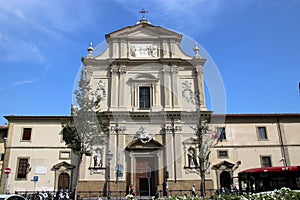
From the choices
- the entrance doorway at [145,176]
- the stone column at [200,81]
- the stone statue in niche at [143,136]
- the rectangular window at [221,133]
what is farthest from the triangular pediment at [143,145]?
the rectangular window at [221,133]

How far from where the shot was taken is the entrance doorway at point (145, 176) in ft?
83.5

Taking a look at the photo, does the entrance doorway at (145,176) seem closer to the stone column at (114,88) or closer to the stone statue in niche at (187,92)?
the stone column at (114,88)

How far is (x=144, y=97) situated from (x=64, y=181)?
1159 centimetres

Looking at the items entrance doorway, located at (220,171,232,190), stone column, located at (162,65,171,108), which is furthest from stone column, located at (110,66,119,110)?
entrance doorway, located at (220,171,232,190)

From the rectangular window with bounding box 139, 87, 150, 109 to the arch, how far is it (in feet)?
33.4

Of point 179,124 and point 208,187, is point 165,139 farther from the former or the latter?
point 208,187

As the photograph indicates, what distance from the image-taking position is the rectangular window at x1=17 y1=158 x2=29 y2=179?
87.6ft

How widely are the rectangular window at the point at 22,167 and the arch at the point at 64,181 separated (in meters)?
3.56

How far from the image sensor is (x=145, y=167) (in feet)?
85.6

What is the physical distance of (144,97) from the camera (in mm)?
28500

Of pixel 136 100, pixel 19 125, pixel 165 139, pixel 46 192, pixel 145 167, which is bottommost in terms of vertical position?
pixel 46 192

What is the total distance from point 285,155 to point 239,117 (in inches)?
242

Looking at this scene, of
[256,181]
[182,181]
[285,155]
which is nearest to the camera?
[256,181]

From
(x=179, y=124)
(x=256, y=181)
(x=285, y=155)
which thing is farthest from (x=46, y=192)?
(x=285, y=155)
